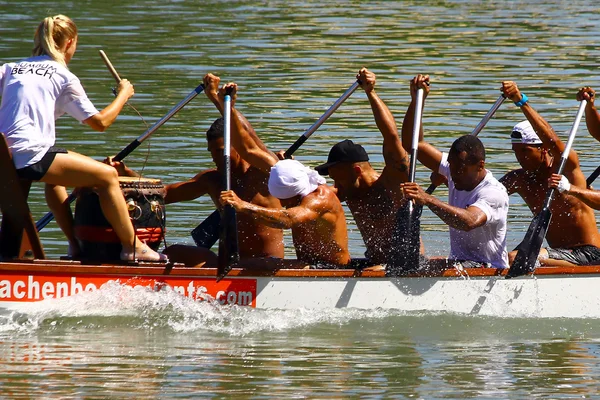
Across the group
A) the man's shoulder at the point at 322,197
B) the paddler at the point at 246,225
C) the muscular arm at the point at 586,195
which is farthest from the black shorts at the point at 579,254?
the paddler at the point at 246,225

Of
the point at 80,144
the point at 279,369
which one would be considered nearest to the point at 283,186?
the point at 279,369

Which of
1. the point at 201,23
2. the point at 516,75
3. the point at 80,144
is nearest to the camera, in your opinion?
the point at 80,144

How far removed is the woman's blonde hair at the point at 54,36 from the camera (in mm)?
10562

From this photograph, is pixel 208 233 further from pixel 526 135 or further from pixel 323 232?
pixel 526 135

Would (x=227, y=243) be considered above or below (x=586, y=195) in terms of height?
below

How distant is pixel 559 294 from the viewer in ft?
37.9

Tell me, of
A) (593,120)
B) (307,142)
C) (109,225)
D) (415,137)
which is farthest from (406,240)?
(307,142)

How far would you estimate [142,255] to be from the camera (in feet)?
36.9

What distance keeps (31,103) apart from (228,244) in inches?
73.3

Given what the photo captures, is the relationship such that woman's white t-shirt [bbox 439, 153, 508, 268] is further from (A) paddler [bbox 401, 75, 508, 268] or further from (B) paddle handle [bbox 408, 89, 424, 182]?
(B) paddle handle [bbox 408, 89, 424, 182]

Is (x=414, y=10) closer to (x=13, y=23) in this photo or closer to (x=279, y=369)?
(x=13, y=23)

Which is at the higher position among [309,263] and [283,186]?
[283,186]

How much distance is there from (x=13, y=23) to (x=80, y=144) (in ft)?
49.1

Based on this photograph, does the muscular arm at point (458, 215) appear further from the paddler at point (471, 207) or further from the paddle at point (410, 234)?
the paddle at point (410, 234)
